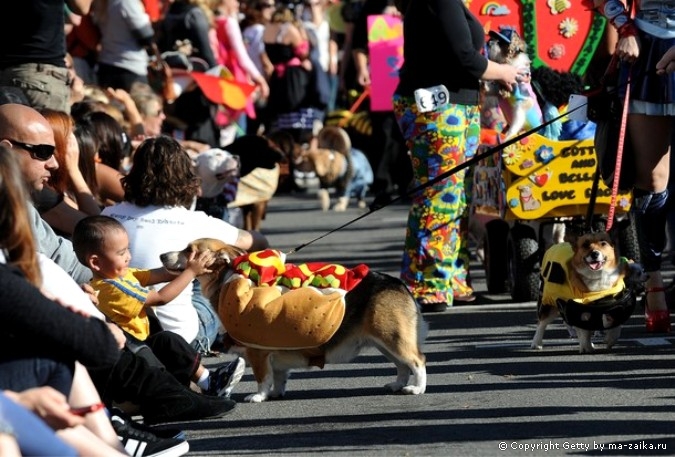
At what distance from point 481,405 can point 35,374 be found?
238 centimetres

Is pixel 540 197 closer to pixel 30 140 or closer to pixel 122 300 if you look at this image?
pixel 122 300

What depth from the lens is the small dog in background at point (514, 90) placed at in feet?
31.1

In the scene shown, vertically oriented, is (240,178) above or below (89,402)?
below

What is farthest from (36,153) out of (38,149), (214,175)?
(214,175)

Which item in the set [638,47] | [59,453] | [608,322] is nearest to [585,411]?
[608,322]

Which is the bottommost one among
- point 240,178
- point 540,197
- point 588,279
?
point 240,178

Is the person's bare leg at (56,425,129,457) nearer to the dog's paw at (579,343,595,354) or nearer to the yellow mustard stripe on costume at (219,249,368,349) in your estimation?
the yellow mustard stripe on costume at (219,249,368,349)

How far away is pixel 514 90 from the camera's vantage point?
947cm

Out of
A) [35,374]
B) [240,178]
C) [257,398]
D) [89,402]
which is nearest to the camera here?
[35,374]

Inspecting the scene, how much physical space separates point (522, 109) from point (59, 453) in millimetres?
5742

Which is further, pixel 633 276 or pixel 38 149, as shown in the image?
pixel 633 276

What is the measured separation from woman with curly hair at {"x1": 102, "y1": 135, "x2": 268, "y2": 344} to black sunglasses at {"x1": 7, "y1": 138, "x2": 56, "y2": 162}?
0.91 m

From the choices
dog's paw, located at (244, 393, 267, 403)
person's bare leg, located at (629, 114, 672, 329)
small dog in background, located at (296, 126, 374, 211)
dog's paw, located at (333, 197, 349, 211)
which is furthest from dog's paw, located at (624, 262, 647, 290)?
dog's paw, located at (333, 197, 349, 211)

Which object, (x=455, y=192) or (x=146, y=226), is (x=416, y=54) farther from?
(x=146, y=226)
